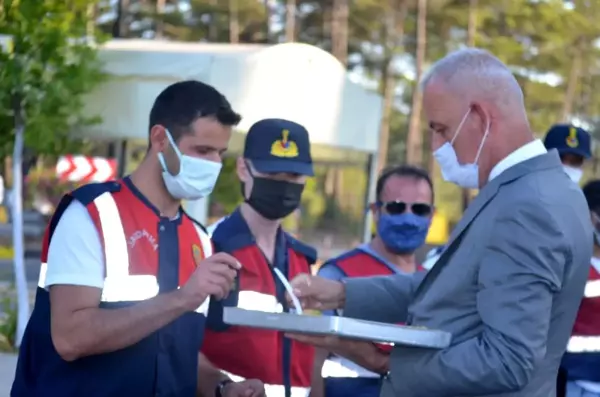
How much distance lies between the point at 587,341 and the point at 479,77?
2.35 m

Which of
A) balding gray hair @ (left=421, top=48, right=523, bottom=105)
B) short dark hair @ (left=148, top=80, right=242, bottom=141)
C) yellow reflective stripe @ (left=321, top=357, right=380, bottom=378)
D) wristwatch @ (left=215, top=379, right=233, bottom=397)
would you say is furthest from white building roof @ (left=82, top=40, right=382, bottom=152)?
balding gray hair @ (left=421, top=48, right=523, bottom=105)

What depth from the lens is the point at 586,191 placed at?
549cm

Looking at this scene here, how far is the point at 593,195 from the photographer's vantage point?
17.9 ft

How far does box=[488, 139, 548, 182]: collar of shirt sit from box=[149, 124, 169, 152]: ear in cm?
127

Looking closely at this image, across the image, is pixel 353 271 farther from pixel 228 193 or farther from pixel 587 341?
pixel 228 193

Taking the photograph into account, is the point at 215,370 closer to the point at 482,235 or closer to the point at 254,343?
the point at 254,343

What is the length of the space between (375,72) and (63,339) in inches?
1695

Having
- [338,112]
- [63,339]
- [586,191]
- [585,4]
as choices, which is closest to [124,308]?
[63,339]

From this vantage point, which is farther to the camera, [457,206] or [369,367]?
[457,206]

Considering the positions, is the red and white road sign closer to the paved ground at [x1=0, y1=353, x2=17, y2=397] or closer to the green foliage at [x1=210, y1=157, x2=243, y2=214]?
the green foliage at [x1=210, y1=157, x2=243, y2=214]

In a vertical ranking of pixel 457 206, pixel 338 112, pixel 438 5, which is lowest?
pixel 457 206

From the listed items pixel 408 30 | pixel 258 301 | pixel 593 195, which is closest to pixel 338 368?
pixel 258 301

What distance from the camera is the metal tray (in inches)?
112

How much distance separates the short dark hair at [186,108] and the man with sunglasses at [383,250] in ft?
3.27
